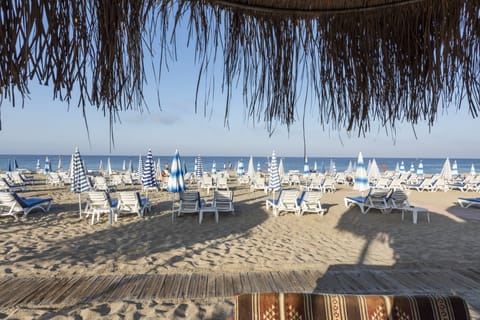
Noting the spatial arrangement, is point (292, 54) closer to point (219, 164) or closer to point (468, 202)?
point (468, 202)

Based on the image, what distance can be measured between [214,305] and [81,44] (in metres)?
3.12

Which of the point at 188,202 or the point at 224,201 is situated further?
the point at 224,201

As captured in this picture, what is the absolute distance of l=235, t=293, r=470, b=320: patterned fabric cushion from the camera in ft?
4.83

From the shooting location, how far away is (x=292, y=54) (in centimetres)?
176

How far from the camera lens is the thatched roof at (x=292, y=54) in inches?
40.8

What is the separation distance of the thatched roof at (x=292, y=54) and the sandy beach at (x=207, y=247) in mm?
2645

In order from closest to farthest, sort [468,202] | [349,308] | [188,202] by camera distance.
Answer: [349,308] → [188,202] → [468,202]

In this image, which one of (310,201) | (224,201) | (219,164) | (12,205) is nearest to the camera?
(12,205)

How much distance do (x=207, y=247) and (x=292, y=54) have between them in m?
4.78

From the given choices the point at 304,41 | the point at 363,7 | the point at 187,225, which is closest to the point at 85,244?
the point at 187,225

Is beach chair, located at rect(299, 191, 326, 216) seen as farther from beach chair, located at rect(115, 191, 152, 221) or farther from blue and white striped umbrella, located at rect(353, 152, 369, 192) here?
beach chair, located at rect(115, 191, 152, 221)

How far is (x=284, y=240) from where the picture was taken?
247 inches

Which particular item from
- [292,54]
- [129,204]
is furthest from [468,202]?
[129,204]

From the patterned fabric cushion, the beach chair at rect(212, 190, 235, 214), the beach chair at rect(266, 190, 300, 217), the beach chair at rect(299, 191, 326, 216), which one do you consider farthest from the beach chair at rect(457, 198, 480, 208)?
the patterned fabric cushion
